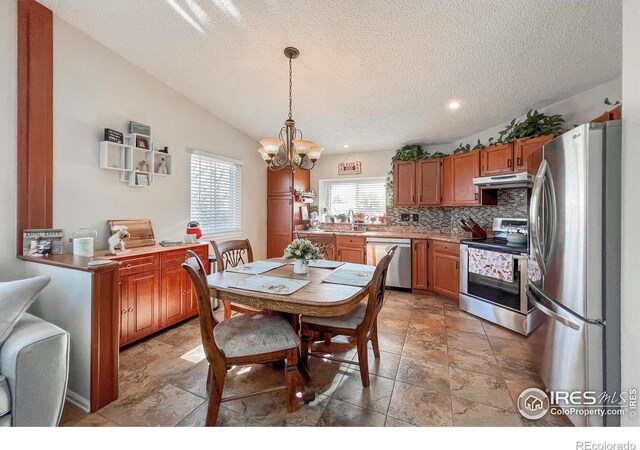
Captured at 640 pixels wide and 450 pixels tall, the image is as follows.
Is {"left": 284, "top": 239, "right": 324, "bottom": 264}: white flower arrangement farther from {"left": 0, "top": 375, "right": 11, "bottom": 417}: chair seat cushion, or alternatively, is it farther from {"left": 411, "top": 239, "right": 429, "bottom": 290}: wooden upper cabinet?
{"left": 411, "top": 239, "right": 429, "bottom": 290}: wooden upper cabinet

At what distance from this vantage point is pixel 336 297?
5.16ft

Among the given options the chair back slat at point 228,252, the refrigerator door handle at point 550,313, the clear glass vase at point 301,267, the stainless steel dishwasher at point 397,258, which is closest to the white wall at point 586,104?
the refrigerator door handle at point 550,313

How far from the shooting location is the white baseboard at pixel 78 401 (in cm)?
167

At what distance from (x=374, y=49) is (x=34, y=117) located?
2826mm

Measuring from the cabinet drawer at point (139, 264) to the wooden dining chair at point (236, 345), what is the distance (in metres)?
1.17

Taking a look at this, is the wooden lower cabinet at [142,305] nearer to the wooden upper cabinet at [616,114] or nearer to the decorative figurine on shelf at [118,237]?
the decorative figurine on shelf at [118,237]

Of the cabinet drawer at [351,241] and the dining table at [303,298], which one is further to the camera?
the cabinet drawer at [351,241]

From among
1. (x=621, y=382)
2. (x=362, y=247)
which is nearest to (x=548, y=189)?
(x=621, y=382)

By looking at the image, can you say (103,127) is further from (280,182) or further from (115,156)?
(280,182)

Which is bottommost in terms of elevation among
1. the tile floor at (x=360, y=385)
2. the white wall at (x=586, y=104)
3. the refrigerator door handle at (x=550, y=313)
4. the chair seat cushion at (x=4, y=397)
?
the tile floor at (x=360, y=385)

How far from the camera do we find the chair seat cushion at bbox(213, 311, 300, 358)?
1.56m

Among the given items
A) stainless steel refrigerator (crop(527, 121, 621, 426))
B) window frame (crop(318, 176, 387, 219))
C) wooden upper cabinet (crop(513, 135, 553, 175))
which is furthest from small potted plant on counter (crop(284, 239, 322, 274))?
window frame (crop(318, 176, 387, 219))

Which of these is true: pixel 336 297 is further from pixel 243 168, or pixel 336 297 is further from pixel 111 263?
pixel 243 168

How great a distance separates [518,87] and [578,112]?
66cm
